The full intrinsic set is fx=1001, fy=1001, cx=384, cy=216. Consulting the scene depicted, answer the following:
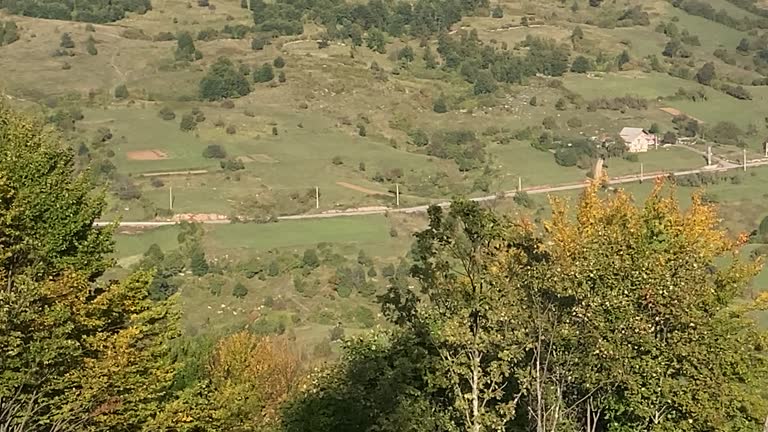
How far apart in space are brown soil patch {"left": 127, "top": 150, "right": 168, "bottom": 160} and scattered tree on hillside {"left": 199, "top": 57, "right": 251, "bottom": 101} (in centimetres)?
2002

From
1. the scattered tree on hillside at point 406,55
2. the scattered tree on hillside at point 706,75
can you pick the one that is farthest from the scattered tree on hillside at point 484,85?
the scattered tree on hillside at point 706,75

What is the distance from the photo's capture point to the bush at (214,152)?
79.0 m

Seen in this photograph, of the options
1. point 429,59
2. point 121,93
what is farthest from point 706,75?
point 121,93

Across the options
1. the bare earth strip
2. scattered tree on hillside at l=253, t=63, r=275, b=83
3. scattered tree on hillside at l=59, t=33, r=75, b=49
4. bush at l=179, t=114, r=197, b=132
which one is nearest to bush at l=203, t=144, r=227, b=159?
the bare earth strip

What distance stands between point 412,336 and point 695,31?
432 ft

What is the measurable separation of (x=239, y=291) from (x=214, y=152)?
2270cm

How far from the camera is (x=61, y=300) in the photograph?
12.5 meters

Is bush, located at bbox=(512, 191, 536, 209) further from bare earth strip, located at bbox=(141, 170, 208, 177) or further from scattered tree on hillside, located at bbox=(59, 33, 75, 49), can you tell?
scattered tree on hillside, located at bbox=(59, 33, 75, 49)

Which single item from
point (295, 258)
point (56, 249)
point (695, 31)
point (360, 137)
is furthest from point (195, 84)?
point (56, 249)

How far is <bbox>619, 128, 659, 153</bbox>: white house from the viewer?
87.8 m

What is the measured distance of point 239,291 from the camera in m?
59.2

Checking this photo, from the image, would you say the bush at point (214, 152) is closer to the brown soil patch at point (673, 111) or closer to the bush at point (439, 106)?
the bush at point (439, 106)

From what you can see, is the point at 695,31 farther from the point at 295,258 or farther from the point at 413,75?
the point at 295,258

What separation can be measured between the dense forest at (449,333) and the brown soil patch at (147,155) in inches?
2513
